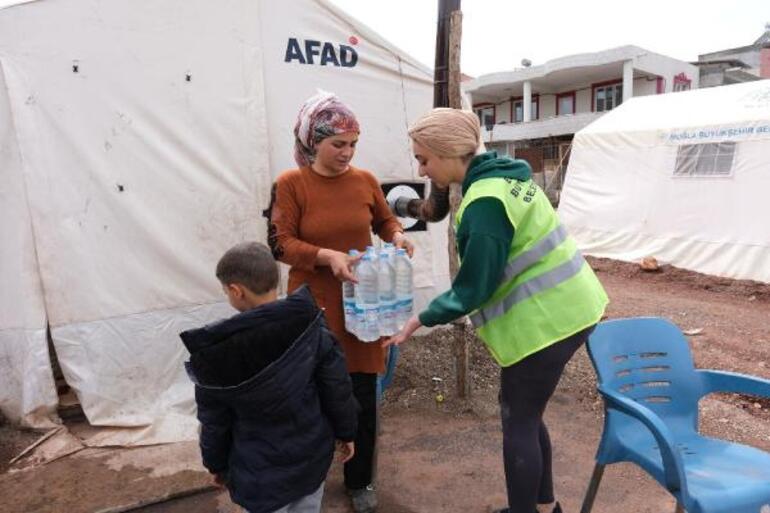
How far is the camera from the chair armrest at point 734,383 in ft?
7.42

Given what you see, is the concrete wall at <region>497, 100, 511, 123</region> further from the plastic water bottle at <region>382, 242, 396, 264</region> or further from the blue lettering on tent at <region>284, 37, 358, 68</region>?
the plastic water bottle at <region>382, 242, 396, 264</region>

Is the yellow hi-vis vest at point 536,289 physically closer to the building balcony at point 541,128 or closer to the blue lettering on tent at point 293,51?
the blue lettering on tent at point 293,51

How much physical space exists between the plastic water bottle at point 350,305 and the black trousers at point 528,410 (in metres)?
0.69

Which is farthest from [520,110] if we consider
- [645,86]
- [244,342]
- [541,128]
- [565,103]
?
[244,342]

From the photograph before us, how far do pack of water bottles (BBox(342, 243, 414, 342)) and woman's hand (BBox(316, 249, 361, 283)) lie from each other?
0.19 feet

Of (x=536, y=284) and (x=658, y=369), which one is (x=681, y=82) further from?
(x=536, y=284)

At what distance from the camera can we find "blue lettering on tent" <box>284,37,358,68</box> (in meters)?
4.07

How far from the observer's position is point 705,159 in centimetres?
880

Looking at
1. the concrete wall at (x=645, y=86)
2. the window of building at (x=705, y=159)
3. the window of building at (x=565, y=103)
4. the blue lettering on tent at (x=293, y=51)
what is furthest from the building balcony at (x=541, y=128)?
the blue lettering on tent at (x=293, y=51)

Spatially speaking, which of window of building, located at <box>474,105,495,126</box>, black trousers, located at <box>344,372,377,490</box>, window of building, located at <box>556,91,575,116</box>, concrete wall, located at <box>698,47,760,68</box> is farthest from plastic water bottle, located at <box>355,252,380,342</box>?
concrete wall, located at <box>698,47,760,68</box>

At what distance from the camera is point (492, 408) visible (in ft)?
13.1

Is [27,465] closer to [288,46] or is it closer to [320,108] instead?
[320,108]

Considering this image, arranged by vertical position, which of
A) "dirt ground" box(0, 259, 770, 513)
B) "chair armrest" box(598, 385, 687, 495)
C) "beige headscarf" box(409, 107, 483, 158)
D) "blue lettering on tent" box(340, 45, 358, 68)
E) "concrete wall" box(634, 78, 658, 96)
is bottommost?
"dirt ground" box(0, 259, 770, 513)

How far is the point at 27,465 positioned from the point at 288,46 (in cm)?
305
